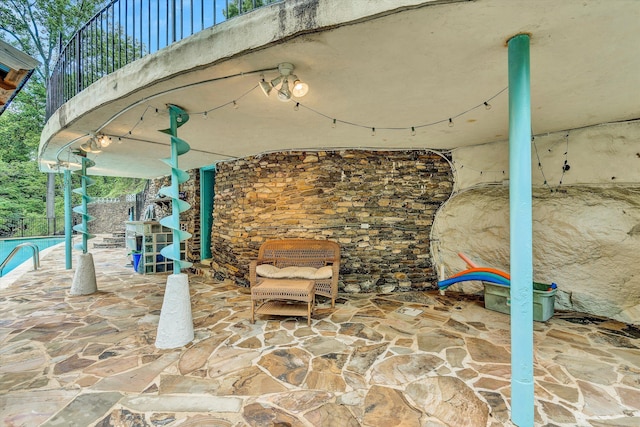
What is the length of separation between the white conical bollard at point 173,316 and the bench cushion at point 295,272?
4.65ft

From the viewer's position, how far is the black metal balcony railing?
260 centimetres

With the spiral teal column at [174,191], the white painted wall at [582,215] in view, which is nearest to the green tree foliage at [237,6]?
the spiral teal column at [174,191]

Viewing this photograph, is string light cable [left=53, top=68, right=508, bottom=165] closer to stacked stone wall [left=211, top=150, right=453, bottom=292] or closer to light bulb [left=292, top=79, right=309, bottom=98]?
light bulb [left=292, top=79, right=309, bottom=98]

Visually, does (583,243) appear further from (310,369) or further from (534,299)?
(310,369)

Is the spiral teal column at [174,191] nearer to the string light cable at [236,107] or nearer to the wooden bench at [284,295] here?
the string light cable at [236,107]

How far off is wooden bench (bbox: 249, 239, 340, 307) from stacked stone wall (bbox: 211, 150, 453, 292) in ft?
0.92

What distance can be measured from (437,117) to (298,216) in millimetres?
2796

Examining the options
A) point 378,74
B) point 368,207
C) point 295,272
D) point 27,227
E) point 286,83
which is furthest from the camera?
point 27,227

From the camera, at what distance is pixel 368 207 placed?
16.9ft

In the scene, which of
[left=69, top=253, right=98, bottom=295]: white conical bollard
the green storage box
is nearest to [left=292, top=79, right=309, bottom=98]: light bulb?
the green storage box

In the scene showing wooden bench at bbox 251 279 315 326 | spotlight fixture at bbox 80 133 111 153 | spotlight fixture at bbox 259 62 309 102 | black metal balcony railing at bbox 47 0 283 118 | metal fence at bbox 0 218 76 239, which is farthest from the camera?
metal fence at bbox 0 218 76 239

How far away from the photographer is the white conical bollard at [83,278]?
16.3 feet

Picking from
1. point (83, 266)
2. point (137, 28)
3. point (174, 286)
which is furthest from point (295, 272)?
point (83, 266)

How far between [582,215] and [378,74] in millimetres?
3606
